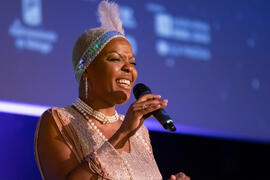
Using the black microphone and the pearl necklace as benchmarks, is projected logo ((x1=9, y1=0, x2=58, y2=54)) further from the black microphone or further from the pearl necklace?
the black microphone

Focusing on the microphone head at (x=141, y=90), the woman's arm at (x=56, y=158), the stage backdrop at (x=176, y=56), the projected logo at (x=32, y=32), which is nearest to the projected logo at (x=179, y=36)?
the stage backdrop at (x=176, y=56)

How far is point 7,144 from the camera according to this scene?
3.29 meters

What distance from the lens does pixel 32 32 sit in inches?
125

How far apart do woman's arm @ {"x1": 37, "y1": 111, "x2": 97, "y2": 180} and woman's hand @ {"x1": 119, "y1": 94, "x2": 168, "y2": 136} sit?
223 mm

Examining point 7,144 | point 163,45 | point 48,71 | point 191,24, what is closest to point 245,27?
point 191,24

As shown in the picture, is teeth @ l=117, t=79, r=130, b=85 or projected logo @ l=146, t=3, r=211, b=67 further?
projected logo @ l=146, t=3, r=211, b=67

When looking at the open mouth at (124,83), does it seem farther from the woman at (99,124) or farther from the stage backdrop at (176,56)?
the stage backdrop at (176,56)

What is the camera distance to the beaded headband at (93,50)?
2207mm

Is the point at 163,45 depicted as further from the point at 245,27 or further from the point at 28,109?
the point at 28,109

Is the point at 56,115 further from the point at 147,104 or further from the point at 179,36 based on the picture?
the point at 179,36

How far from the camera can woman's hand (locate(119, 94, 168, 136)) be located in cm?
→ 190

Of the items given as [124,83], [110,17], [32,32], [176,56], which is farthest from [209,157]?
[124,83]

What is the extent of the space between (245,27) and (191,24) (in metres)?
0.57

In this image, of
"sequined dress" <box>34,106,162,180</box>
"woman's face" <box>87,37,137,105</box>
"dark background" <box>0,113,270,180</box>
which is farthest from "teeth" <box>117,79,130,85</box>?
"dark background" <box>0,113,270,180</box>
